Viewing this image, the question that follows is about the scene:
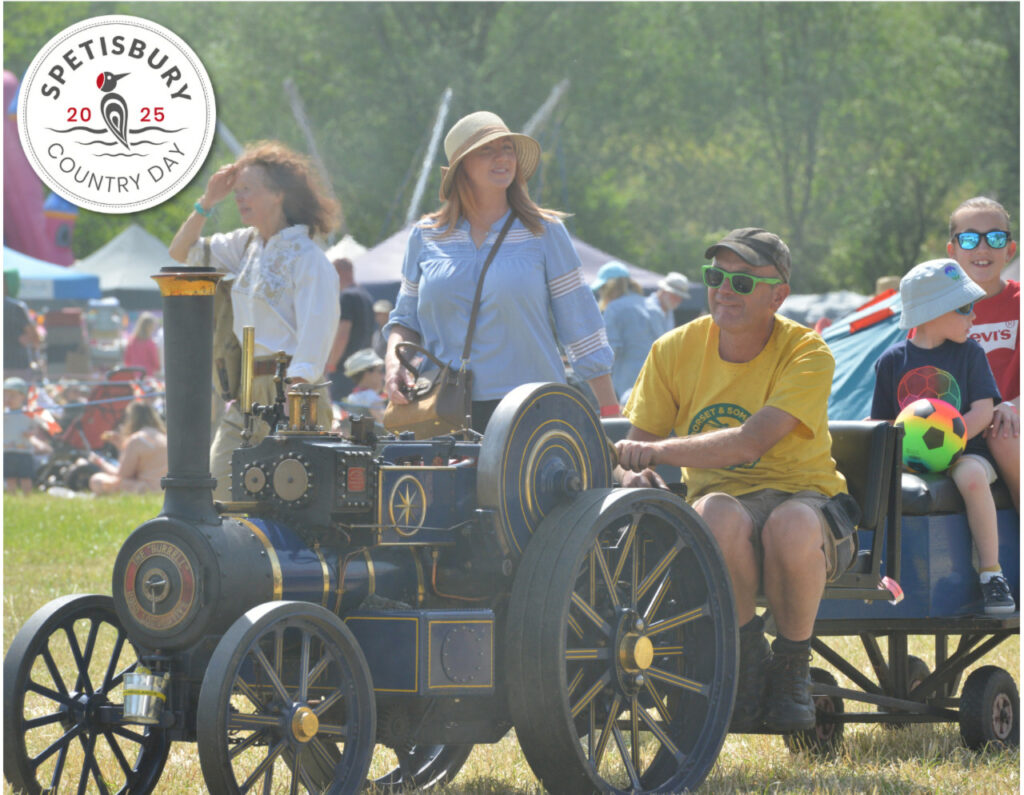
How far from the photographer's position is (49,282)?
20578 mm

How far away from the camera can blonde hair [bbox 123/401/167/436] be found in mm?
13875

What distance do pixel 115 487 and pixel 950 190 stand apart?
35647 mm

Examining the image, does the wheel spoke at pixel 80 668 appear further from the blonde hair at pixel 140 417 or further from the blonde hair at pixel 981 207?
the blonde hair at pixel 140 417

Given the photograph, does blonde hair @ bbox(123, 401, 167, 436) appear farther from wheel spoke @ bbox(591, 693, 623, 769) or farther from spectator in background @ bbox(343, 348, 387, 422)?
wheel spoke @ bbox(591, 693, 623, 769)

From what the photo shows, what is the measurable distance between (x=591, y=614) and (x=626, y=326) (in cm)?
764

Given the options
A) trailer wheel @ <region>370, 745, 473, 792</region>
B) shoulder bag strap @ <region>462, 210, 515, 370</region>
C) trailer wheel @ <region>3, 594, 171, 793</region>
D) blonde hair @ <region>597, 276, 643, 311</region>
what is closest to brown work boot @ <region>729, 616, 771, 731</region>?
trailer wheel @ <region>370, 745, 473, 792</region>

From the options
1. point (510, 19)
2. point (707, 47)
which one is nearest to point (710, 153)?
point (707, 47)

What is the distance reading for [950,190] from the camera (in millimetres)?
45188

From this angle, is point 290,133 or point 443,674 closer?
point 443,674

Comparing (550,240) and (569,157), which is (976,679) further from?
(569,157)

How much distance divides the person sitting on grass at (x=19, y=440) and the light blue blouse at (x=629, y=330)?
5.97m

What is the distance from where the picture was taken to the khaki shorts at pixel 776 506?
172 inches

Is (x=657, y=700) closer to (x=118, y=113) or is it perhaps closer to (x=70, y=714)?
(x=70, y=714)

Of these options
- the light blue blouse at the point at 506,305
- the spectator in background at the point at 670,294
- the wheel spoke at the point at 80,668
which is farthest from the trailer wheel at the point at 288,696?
the spectator in background at the point at 670,294
